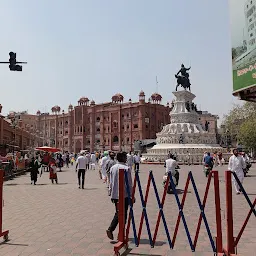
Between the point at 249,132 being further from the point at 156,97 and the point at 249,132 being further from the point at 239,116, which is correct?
the point at 156,97

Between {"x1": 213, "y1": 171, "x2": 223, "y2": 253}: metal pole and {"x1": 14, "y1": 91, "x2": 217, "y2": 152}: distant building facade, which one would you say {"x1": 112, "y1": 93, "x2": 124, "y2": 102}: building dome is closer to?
{"x1": 14, "y1": 91, "x2": 217, "y2": 152}: distant building facade

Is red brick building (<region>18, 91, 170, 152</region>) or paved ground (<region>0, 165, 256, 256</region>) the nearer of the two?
paved ground (<region>0, 165, 256, 256</region>)

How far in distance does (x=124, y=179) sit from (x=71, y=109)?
326 feet

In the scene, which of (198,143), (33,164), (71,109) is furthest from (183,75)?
(71,109)

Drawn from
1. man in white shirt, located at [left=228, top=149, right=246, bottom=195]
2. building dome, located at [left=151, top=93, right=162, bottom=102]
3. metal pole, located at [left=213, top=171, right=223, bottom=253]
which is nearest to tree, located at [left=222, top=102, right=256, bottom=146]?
building dome, located at [left=151, top=93, right=162, bottom=102]

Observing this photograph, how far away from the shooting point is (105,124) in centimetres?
9419

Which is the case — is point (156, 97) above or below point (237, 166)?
above

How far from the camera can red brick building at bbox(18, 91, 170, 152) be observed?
86.1 meters

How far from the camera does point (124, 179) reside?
5.70m

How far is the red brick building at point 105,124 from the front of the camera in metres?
86.1

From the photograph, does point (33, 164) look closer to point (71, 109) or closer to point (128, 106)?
point (128, 106)

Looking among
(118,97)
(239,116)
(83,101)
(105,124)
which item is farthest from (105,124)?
(239,116)

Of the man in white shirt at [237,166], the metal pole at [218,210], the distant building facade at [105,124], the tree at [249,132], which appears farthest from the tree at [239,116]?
the metal pole at [218,210]

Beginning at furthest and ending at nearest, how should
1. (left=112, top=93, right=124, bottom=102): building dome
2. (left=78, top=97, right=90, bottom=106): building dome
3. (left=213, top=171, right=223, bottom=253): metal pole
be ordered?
(left=78, top=97, right=90, bottom=106): building dome, (left=112, top=93, right=124, bottom=102): building dome, (left=213, top=171, right=223, bottom=253): metal pole
